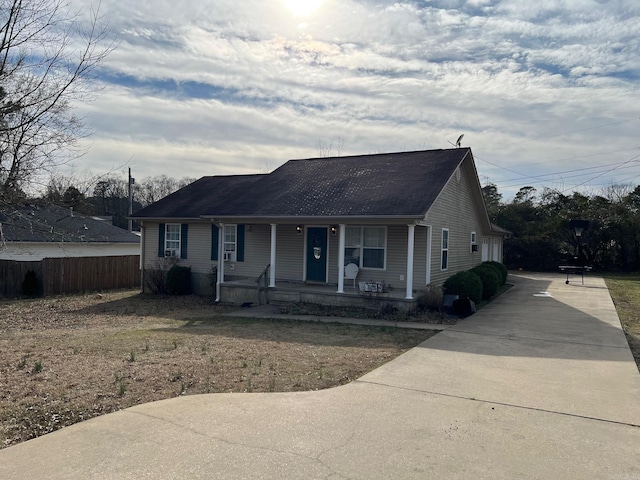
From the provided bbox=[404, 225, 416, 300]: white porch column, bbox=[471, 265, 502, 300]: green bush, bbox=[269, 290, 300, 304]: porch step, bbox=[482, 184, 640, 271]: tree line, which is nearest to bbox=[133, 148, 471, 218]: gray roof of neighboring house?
bbox=[404, 225, 416, 300]: white porch column

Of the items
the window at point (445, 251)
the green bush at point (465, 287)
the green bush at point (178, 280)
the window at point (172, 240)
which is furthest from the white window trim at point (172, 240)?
the green bush at point (465, 287)

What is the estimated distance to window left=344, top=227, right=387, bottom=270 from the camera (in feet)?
46.9

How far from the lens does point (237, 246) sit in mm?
16891

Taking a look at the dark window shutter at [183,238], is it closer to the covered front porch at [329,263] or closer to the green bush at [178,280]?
the green bush at [178,280]

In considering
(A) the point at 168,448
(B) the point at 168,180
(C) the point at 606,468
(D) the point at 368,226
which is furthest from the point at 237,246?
(B) the point at 168,180

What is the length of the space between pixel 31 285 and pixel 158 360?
13.7 metres

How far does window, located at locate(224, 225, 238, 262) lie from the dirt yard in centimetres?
448

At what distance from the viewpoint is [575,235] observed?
3039 centimetres

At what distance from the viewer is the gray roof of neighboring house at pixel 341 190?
13.3 m

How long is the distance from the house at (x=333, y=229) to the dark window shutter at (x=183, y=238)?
37 mm

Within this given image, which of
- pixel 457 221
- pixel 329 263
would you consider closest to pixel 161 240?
pixel 329 263

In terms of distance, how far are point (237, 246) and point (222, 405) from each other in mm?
11892

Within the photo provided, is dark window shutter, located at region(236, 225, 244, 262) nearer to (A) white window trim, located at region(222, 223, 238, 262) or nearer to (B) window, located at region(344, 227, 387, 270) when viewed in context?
(A) white window trim, located at region(222, 223, 238, 262)

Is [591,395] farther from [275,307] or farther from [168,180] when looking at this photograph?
[168,180]
